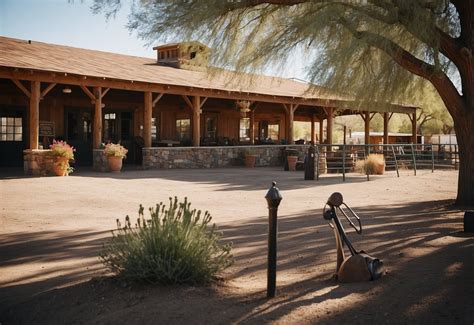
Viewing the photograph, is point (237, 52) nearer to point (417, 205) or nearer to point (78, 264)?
point (417, 205)

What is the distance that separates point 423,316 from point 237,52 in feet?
21.3

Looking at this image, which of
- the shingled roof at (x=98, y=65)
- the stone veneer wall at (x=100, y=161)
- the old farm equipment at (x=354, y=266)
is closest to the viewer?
the old farm equipment at (x=354, y=266)

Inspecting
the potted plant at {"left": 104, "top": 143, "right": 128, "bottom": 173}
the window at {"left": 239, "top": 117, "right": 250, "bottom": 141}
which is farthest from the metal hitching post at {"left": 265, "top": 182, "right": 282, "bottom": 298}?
the window at {"left": 239, "top": 117, "right": 250, "bottom": 141}

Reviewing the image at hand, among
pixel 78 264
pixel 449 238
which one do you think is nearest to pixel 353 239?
pixel 449 238

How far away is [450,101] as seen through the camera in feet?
28.5

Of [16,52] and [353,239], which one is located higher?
[16,52]

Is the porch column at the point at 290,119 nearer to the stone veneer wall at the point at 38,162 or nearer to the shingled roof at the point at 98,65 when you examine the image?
the shingled roof at the point at 98,65

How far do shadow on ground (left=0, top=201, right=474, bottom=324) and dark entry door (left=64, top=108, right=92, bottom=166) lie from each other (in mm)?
13646

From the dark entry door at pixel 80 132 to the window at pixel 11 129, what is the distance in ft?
5.38

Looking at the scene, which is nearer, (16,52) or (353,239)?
(353,239)

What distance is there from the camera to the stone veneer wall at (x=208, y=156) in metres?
17.9

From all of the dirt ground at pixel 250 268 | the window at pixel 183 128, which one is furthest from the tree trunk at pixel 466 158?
the window at pixel 183 128

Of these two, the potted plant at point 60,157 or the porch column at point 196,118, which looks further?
the porch column at point 196,118

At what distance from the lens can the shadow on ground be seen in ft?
11.0
